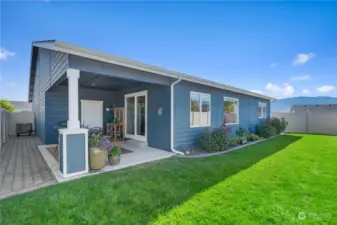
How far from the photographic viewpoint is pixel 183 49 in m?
11.1

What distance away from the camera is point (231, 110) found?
9336 mm

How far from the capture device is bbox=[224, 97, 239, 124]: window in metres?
8.88

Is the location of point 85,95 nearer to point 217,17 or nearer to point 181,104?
point 181,104

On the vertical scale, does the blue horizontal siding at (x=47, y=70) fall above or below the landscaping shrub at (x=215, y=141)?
above

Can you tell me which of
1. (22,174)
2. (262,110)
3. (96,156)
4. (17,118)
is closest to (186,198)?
(96,156)

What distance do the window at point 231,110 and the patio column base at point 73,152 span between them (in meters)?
7.04

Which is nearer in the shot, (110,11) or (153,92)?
(153,92)

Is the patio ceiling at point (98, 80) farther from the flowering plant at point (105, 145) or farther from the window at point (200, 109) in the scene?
the window at point (200, 109)

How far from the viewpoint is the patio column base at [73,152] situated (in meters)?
3.70

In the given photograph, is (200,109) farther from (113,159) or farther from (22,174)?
(22,174)

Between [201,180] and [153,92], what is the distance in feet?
13.7

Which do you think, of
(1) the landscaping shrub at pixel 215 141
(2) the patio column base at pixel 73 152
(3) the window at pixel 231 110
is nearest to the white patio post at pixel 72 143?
(2) the patio column base at pixel 73 152

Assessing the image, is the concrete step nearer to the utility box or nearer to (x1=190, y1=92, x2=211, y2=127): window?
(x1=190, y1=92, x2=211, y2=127): window

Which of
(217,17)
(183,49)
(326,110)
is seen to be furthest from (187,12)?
(326,110)
